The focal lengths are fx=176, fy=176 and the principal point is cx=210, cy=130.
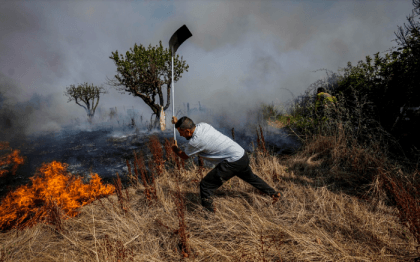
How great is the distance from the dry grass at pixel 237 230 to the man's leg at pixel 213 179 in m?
0.26

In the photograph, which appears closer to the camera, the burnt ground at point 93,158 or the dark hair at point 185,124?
the dark hair at point 185,124

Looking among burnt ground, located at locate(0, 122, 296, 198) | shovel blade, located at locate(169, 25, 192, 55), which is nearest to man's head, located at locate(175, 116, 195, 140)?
shovel blade, located at locate(169, 25, 192, 55)

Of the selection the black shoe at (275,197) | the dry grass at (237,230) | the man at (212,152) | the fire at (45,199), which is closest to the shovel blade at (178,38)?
the man at (212,152)

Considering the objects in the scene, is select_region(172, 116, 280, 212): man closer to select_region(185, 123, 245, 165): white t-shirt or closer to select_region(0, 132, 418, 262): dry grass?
select_region(185, 123, 245, 165): white t-shirt

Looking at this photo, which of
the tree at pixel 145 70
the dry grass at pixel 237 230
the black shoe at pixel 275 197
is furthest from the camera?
the tree at pixel 145 70

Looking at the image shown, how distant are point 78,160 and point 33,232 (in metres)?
8.18

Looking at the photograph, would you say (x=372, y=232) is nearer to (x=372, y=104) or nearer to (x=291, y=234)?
(x=291, y=234)

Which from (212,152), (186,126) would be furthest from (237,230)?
(186,126)

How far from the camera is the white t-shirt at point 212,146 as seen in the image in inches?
102

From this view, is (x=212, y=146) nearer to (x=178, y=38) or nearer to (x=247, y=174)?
(x=247, y=174)

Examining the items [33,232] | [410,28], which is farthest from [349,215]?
[33,232]

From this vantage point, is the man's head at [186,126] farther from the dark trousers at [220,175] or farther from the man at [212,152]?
the dark trousers at [220,175]

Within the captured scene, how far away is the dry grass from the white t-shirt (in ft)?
2.24

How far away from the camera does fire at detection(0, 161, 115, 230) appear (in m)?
3.34
